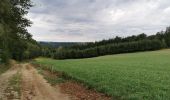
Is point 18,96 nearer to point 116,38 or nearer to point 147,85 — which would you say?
point 147,85

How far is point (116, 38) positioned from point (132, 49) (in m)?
35.1

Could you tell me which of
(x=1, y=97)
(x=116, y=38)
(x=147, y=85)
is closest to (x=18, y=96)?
(x=1, y=97)

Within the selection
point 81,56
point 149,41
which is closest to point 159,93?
point 149,41

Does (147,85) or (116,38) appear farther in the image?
(116,38)

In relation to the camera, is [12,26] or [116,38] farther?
[116,38]

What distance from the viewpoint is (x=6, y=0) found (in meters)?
24.1

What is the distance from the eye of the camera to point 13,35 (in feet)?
124

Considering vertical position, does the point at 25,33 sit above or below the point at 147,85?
above

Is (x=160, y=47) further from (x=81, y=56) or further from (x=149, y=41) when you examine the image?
(x=81, y=56)

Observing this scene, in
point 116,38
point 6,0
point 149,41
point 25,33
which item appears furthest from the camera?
point 116,38

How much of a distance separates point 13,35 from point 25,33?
1.42 m

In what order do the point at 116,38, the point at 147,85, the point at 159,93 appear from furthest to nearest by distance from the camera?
the point at 116,38
the point at 147,85
the point at 159,93

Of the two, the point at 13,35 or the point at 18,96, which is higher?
the point at 13,35

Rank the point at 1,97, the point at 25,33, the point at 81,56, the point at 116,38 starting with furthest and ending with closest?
the point at 116,38 → the point at 81,56 → the point at 25,33 → the point at 1,97
